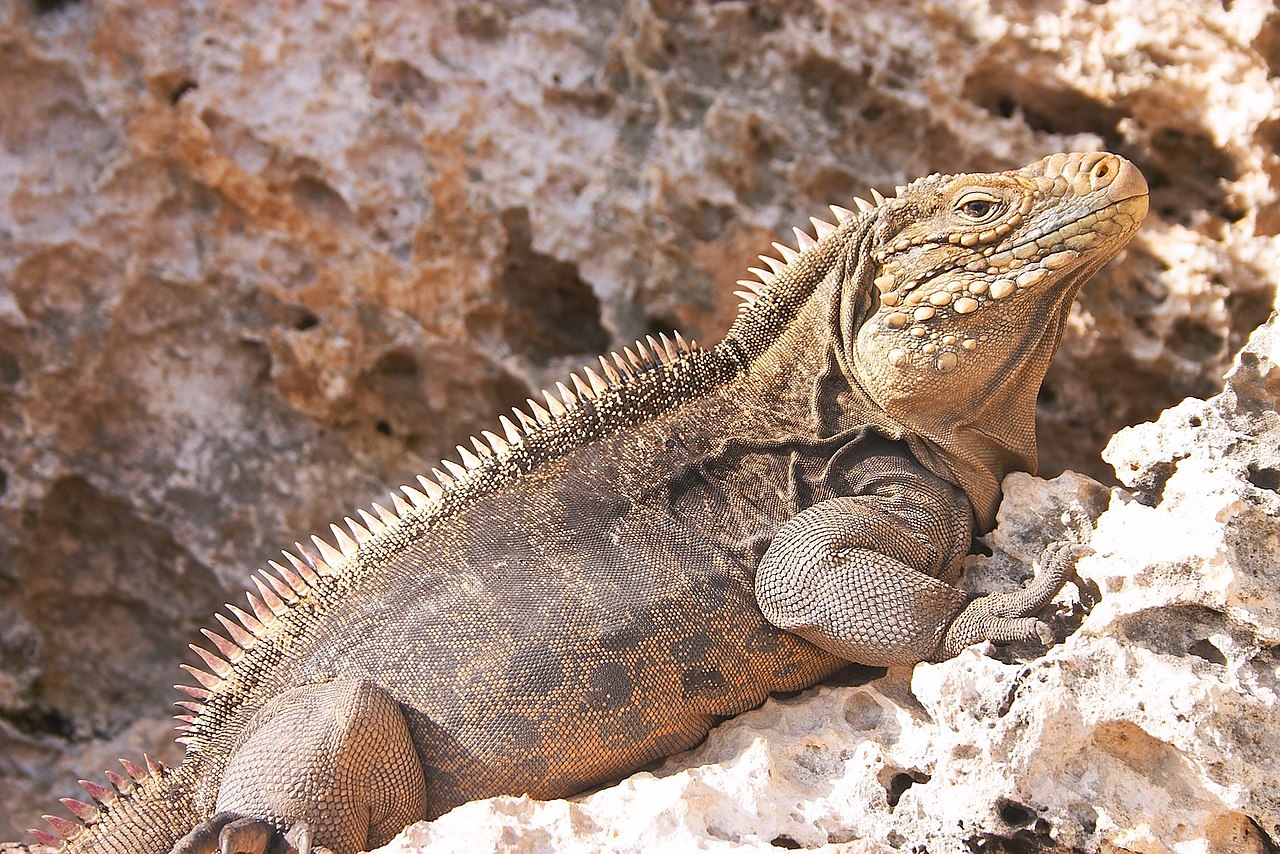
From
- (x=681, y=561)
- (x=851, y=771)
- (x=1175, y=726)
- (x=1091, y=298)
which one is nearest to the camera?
(x=1175, y=726)

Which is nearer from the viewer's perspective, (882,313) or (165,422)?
(882,313)

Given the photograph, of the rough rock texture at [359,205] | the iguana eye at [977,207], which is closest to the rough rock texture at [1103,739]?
the iguana eye at [977,207]

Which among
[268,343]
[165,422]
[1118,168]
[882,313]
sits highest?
[1118,168]

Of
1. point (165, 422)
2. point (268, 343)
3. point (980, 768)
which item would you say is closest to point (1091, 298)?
point (980, 768)

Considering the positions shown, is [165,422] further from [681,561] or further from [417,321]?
[681,561]

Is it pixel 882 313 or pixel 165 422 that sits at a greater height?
pixel 882 313

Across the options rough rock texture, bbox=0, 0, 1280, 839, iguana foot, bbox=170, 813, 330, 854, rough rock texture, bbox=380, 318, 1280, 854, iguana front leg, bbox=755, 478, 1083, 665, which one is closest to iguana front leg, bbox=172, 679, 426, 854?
iguana foot, bbox=170, 813, 330, 854

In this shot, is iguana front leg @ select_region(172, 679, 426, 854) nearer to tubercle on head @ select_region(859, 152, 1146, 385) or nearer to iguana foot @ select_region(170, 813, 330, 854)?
iguana foot @ select_region(170, 813, 330, 854)
